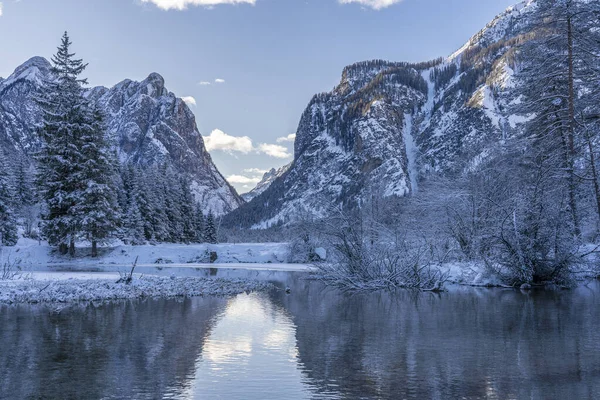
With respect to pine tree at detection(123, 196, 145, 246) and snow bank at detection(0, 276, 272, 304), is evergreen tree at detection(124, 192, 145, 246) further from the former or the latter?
snow bank at detection(0, 276, 272, 304)

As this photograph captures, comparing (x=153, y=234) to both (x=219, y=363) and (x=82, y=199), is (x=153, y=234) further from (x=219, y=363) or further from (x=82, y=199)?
(x=219, y=363)

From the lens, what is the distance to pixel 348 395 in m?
6.23

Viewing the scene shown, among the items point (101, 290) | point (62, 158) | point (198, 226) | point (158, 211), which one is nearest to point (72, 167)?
point (62, 158)

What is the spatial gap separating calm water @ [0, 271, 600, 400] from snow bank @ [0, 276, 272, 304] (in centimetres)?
158

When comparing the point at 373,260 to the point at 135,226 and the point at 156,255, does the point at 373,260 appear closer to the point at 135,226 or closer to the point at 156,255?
the point at 156,255

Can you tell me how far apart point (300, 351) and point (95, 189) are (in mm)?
30191

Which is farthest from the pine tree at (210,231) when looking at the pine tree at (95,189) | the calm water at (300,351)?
the calm water at (300,351)

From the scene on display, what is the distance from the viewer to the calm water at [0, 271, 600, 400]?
6508 mm

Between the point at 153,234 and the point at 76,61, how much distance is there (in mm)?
24179

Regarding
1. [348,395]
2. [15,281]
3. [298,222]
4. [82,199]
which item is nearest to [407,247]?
[298,222]

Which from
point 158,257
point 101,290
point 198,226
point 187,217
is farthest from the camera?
point 198,226

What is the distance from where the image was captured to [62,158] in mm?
35125

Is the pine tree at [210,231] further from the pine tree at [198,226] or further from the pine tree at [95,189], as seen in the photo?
the pine tree at [95,189]

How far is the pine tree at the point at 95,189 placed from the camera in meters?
35.2
